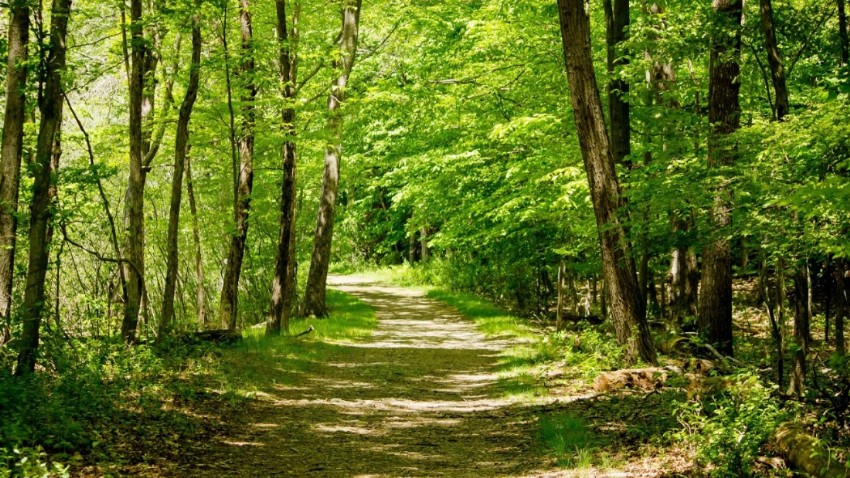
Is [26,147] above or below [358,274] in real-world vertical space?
above

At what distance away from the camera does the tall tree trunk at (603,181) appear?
8.84m

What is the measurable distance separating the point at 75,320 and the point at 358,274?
26.7m

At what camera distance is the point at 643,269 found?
41.7 ft

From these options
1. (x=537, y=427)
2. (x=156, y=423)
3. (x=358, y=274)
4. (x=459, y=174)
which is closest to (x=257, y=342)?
(x=156, y=423)

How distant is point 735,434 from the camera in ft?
17.0

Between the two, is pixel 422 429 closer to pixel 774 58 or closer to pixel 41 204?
pixel 41 204

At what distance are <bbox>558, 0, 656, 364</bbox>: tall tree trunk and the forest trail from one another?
1.81m

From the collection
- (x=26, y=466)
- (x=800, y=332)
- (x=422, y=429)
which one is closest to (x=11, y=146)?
(x=26, y=466)

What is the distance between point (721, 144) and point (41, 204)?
7446 mm

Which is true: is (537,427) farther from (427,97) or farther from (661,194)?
(427,97)

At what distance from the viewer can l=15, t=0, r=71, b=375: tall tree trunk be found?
714cm

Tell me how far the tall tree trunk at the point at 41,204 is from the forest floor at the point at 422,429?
2.10m

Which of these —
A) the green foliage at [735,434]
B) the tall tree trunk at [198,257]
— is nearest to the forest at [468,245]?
the green foliage at [735,434]

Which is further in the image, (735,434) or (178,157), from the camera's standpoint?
(178,157)
